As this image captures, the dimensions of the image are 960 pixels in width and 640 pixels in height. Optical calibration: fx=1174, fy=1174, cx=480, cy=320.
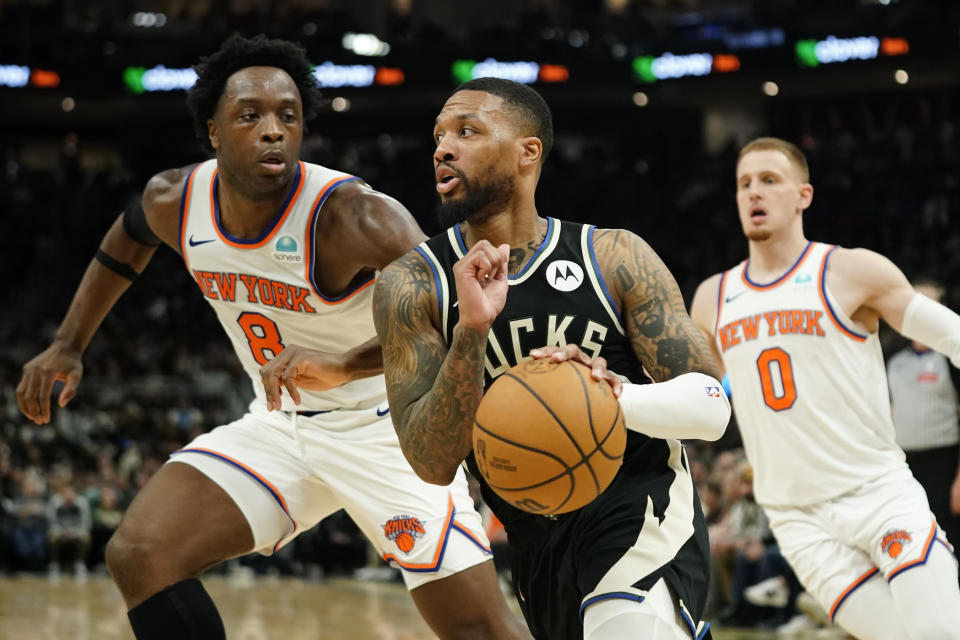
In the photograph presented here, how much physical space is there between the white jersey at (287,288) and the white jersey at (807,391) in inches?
63.3

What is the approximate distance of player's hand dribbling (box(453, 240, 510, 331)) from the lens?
2.93 m

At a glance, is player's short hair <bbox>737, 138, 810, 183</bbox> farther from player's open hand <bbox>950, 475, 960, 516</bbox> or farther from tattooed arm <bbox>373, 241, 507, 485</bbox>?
tattooed arm <bbox>373, 241, 507, 485</bbox>

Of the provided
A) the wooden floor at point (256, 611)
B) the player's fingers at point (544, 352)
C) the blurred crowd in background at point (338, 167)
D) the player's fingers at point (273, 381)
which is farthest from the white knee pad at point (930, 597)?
the blurred crowd in background at point (338, 167)

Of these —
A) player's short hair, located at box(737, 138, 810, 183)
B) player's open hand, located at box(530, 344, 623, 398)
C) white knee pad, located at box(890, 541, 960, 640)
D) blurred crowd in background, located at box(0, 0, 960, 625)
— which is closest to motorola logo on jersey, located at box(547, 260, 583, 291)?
player's open hand, located at box(530, 344, 623, 398)

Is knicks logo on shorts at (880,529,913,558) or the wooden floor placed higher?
knicks logo on shorts at (880,529,913,558)

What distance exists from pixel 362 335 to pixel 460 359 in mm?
1449

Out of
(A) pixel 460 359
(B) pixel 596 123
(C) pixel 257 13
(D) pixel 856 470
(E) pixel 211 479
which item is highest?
(C) pixel 257 13

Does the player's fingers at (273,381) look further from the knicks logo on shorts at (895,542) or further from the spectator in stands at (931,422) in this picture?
the spectator in stands at (931,422)

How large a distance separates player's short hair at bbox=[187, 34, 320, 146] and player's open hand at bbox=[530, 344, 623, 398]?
2.08 m

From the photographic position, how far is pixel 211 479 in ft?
13.7

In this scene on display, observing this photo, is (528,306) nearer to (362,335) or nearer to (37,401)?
(362,335)

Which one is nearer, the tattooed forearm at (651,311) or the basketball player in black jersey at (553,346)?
the basketball player in black jersey at (553,346)

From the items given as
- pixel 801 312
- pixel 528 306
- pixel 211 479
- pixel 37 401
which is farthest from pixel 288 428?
pixel 801 312

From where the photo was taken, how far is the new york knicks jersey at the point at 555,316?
3.26 m
